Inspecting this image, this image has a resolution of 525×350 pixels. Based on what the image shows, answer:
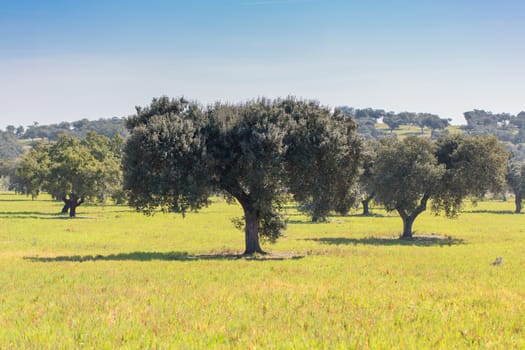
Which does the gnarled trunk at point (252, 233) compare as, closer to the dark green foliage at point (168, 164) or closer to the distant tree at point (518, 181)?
the dark green foliage at point (168, 164)

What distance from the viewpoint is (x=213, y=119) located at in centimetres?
3441

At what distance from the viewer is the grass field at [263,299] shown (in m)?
13.8

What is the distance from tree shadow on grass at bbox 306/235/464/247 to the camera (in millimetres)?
46969

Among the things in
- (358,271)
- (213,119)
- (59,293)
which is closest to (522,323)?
(358,271)

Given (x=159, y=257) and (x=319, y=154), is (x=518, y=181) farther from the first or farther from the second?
(x=159, y=257)

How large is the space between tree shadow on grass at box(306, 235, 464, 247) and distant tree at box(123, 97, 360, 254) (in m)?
14.2

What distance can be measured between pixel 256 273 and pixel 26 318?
1230cm

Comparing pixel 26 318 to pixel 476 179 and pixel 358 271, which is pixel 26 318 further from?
pixel 476 179

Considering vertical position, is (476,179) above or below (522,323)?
above

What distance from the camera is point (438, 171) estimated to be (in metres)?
49.4

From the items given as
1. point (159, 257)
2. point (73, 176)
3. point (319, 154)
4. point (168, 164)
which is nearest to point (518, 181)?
point (73, 176)

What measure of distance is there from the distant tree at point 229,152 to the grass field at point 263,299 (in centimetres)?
422

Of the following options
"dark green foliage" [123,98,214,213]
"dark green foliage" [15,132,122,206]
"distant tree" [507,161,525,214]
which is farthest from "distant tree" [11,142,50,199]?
"distant tree" [507,161,525,214]

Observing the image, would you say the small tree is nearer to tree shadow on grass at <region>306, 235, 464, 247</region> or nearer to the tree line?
tree shadow on grass at <region>306, 235, 464, 247</region>
